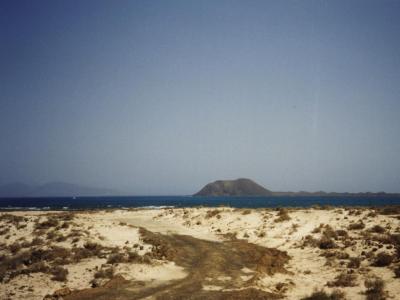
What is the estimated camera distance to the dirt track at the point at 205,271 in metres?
15.5

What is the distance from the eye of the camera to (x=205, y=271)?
19.9 meters

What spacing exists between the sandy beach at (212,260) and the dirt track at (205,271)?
56 millimetres

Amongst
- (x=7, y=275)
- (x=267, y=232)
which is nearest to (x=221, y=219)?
(x=267, y=232)

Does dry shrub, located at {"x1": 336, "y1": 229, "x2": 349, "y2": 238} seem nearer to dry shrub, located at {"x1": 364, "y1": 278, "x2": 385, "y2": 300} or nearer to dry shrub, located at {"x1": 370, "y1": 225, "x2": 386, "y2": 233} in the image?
dry shrub, located at {"x1": 370, "y1": 225, "x2": 386, "y2": 233}

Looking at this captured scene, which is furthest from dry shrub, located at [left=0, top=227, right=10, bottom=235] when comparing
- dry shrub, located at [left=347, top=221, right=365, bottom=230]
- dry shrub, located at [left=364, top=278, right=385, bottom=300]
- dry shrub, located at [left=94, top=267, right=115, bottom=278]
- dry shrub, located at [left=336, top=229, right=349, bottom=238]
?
dry shrub, located at [left=347, top=221, right=365, bottom=230]

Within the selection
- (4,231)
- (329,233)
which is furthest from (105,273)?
(329,233)

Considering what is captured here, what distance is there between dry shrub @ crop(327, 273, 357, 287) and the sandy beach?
0.17ft

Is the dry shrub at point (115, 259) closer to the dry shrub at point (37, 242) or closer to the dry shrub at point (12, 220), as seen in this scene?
the dry shrub at point (37, 242)

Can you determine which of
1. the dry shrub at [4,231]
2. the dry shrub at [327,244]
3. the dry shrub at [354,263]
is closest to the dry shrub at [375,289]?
the dry shrub at [354,263]

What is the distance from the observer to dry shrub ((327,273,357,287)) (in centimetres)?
1686

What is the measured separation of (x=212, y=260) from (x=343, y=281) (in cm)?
853

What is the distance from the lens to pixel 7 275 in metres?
19.4

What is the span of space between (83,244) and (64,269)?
22.1 ft

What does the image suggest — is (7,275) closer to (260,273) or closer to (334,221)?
(260,273)
